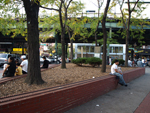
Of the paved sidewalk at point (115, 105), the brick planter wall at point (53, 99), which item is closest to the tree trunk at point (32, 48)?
the brick planter wall at point (53, 99)

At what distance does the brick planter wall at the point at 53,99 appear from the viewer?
3.21 m

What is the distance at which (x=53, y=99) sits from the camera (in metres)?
4.02

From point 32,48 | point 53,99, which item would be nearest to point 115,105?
point 53,99

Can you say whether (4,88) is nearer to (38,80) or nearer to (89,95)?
(38,80)

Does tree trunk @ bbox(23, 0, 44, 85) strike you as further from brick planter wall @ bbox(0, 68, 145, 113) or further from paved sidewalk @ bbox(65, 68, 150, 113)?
paved sidewalk @ bbox(65, 68, 150, 113)

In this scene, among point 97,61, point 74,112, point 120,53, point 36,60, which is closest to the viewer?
point 74,112

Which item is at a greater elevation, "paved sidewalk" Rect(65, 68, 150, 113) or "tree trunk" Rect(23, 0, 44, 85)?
"tree trunk" Rect(23, 0, 44, 85)

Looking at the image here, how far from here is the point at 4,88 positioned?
188 inches

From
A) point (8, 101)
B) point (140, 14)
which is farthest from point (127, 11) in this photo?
point (8, 101)

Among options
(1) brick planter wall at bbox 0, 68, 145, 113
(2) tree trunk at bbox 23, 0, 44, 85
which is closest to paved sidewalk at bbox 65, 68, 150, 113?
(1) brick planter wall at bbox 0, 68, 145, 113

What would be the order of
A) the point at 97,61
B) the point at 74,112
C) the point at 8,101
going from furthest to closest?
1. the point at 97,61
2. the point at 74,112
3. the point at 8,101

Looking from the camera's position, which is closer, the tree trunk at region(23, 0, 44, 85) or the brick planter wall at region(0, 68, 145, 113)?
the brick planter wall at region(0, 68, 145, 113)

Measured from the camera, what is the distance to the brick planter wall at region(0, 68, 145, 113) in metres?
3.21

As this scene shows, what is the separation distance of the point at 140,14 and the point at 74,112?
45.0ft
